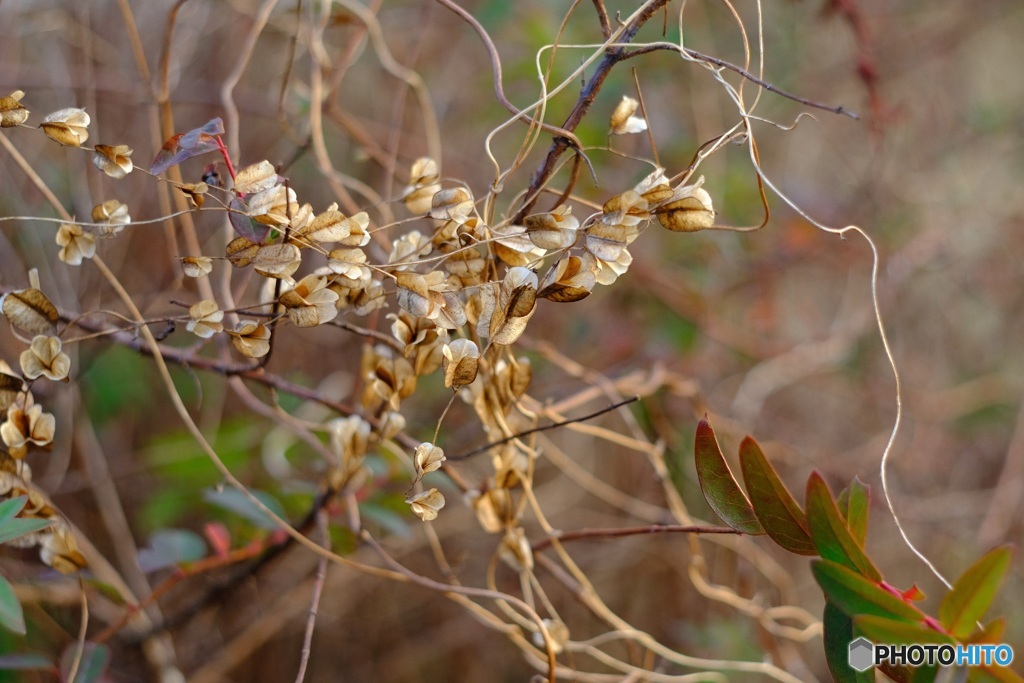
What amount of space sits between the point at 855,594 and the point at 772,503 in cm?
6

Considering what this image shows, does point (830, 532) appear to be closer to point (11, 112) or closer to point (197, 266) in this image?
point (197, 266)

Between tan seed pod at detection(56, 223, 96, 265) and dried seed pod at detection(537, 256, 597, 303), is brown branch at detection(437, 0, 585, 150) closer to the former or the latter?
dried seed pod at detection(537, 256, 597, 303)

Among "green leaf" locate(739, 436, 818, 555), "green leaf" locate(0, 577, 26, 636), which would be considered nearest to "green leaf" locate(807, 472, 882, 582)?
"green leaf" locate(739, 436, 818, 555)

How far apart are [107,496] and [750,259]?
3.26 ft

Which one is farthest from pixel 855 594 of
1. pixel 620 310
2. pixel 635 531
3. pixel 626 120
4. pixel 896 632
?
pixel 620 310

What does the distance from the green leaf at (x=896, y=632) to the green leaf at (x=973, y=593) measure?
0.02 metres

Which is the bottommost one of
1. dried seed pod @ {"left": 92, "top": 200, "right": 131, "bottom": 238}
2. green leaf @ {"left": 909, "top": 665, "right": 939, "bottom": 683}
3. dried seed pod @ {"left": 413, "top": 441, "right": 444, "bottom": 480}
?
green leaf @ {"left": 909, "top": 665, "right": 939, "bottom": 683}

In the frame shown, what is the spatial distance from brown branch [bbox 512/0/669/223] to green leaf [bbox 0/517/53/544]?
12.0 inches

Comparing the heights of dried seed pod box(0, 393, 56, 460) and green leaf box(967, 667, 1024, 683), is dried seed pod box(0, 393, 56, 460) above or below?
below

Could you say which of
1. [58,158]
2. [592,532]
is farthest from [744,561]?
[58,158]

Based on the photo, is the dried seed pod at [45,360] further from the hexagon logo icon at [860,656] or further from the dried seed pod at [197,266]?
→ the hexagon logo icon at [860,656]

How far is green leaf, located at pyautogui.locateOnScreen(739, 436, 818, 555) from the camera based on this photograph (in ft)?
1.36

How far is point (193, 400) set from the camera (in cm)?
108

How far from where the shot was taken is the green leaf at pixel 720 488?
0.43 metres
